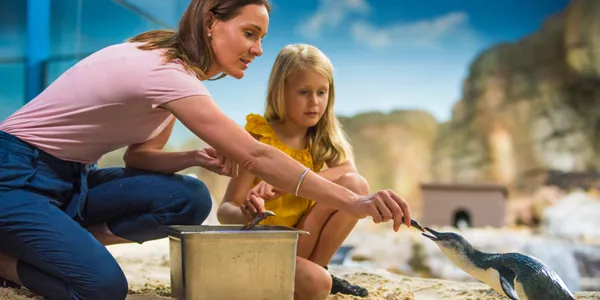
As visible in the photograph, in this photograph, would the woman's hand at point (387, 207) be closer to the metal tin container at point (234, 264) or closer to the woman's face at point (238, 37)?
the metal tin container at point (234, 264)

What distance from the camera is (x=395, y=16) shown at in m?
13.3

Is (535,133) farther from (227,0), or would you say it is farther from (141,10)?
(227,0)

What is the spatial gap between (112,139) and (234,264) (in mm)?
465

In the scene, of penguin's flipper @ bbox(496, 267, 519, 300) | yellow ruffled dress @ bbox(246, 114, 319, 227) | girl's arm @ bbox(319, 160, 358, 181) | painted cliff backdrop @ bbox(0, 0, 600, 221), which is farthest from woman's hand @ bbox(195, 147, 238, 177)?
painted cliff backdrop @ bbox(0, 0, 600, 221)

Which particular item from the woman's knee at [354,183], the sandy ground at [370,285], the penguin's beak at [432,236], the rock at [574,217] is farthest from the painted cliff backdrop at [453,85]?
the penguin's beak at [432,236]

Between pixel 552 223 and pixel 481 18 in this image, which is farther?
pixel 481 18

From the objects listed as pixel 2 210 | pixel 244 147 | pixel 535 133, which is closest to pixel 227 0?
pixel 244 147

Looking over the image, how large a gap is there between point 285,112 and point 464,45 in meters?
11.6

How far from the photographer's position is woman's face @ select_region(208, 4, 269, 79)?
4.93 feet

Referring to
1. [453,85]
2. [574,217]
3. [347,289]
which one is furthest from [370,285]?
[453,85]

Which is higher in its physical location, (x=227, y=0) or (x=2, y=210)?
(x=227, y=0)

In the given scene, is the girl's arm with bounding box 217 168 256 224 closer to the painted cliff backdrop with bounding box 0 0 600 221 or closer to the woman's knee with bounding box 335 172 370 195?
the woman's knee with bounding box 335 172 370 195

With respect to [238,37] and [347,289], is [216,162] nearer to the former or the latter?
[238,37]

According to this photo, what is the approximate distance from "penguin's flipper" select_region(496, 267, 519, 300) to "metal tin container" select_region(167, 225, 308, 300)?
46 centimetres
